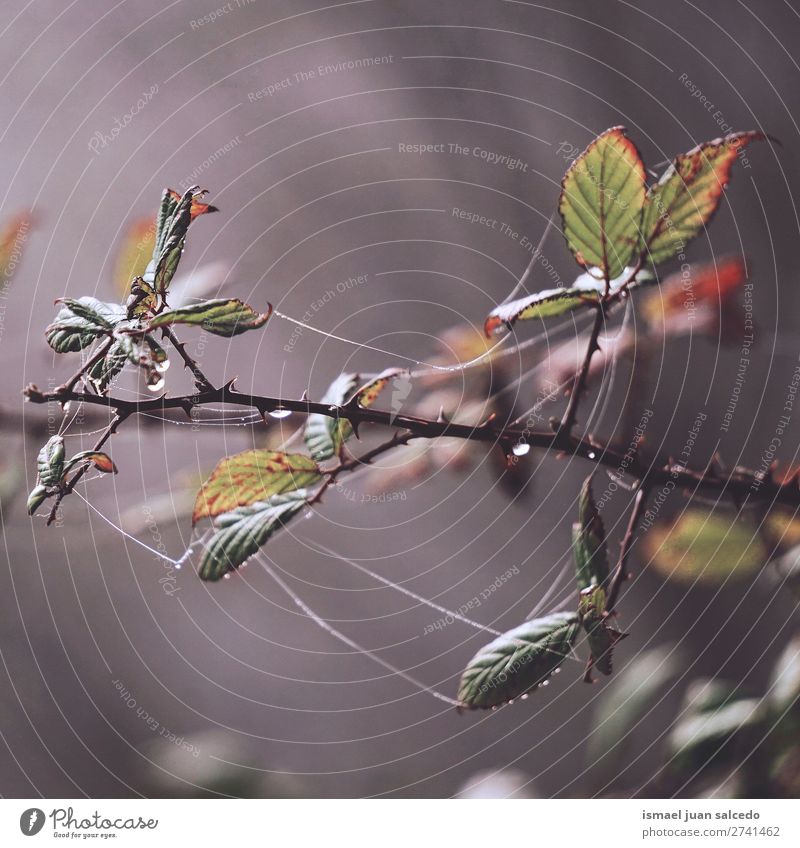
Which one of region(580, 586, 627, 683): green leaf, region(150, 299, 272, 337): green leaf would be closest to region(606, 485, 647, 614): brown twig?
region(580, 586, 627, 683): green leaf

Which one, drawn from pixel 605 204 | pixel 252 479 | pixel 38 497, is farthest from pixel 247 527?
pixel 605 204

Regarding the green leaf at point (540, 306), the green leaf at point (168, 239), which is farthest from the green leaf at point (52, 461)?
the green leaf at point (540, 306)

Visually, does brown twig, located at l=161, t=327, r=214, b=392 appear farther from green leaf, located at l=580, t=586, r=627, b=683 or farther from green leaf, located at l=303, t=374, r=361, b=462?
green leaf, located at l=580, t=586, r=627, b=683

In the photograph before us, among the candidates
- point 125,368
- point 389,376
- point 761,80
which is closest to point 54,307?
point 125,368

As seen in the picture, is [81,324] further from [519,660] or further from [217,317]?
[519,660]
